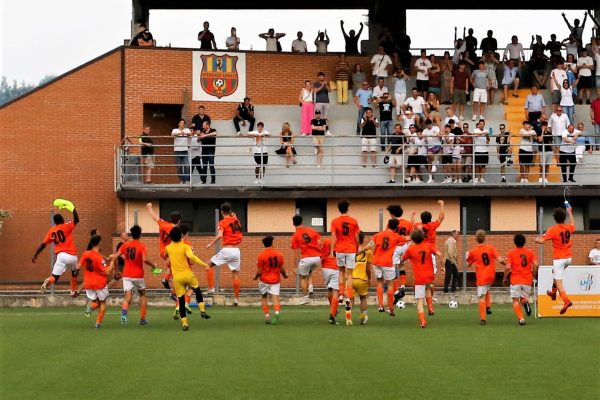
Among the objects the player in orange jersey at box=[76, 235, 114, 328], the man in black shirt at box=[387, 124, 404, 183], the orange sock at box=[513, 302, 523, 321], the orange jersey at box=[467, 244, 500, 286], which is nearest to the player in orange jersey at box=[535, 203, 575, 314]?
the orange jersey at box=[467, 244, 500, 286]

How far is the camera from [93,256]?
2416cm

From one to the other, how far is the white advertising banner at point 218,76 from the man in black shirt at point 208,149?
100.0 inches

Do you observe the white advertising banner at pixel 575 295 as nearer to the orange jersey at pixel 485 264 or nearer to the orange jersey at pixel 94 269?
the orange jersey at pixel 485 264

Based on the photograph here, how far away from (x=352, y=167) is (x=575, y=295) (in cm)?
1271

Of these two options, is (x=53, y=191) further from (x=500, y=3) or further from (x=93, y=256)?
(x=500, y=3)

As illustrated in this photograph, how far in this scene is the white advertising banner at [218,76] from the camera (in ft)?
132

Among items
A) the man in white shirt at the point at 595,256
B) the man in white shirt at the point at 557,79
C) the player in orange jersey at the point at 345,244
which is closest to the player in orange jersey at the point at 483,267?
the player in orange jersey at the point at 345,244

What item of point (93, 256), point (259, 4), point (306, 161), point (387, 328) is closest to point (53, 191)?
point (306, 161)

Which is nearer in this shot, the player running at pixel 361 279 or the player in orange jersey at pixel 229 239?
the player running at pixel 361 279

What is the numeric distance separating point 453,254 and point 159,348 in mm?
15230

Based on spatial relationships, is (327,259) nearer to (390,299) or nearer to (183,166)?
(390,299)

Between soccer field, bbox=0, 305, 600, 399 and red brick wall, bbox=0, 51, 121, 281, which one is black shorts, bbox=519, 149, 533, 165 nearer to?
red brick wall, bbox=0, 51, 121, 281

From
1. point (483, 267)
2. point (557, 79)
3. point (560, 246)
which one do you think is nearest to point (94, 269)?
point (483, 267)

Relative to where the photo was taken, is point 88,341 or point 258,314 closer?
point 88,341
